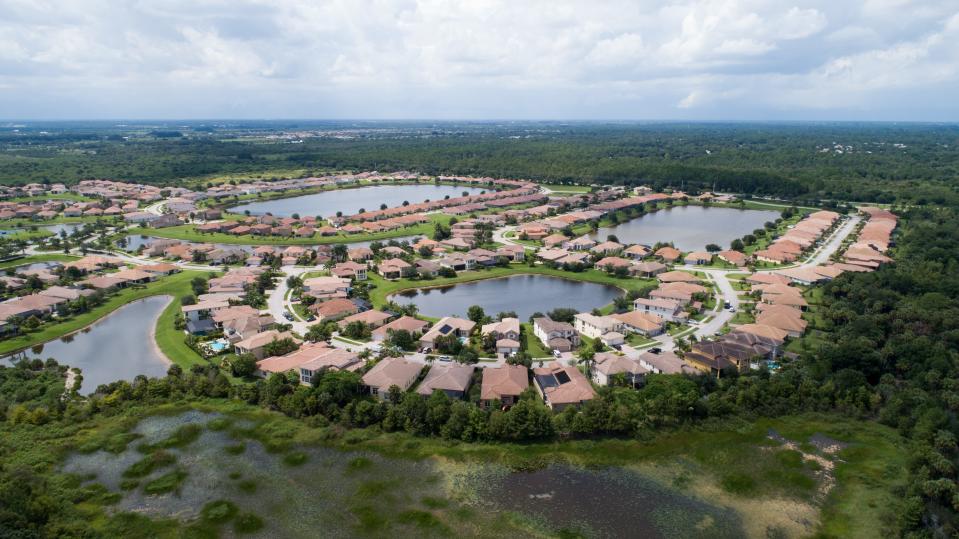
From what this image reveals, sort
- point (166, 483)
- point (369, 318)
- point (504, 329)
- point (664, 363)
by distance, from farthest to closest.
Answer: point (369, 318), point (504, 329), point (664, 363), point (166, 483)

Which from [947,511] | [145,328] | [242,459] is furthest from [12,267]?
[947,511]

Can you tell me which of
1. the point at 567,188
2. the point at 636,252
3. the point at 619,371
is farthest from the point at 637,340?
the point at 567,188

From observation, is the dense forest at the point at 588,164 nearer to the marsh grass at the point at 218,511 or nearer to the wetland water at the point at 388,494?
the wetland water at the point at 388,494

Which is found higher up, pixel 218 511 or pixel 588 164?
pixel 588 164

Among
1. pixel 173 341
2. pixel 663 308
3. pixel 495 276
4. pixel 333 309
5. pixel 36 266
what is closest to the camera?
pixel 173 341

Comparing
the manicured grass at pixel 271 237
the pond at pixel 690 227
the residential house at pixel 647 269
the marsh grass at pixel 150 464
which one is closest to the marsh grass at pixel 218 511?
the marsh grass at pixel 150 464

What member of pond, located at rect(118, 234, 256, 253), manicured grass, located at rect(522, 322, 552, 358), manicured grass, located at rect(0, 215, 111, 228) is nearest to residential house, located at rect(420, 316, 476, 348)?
manicured grass, located at rect(522, 322, 552, 358)

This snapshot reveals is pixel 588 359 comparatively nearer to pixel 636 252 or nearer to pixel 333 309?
pixel 333 309

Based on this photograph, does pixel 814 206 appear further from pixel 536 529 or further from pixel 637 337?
pixel 536 529
